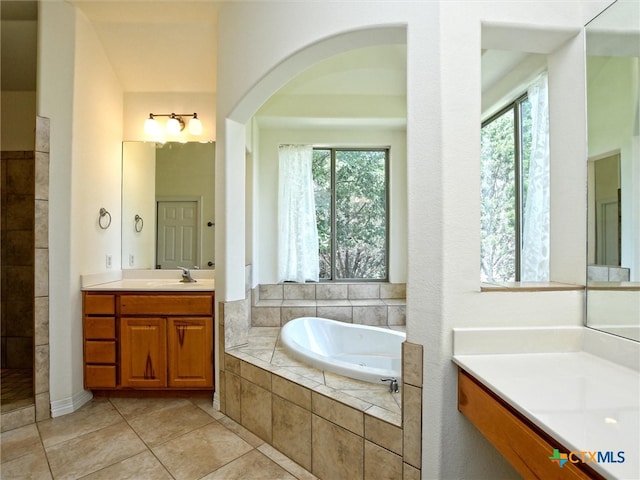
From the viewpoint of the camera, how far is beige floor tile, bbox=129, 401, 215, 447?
1.87 metres

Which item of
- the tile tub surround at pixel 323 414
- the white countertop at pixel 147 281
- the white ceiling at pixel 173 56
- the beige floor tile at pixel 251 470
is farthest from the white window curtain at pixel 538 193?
the white countertop at pixel 147 281

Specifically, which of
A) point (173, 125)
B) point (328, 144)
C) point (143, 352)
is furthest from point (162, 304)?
point (328, 144)

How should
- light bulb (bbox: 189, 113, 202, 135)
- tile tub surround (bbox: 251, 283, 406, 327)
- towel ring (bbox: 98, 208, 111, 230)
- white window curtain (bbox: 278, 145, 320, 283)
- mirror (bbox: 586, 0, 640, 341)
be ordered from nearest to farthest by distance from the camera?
mirror (bbox: 586, 0, 640, 341) < towel ring (bbox: 98, 208, 111, 230) < light bulb (bbox: 189, 113, 202, 135) < tile tub surround (bbox: 251, 283, 406, 327) < white window curtain (bbox: 278, 145, 320, 283)

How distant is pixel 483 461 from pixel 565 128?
1448mm

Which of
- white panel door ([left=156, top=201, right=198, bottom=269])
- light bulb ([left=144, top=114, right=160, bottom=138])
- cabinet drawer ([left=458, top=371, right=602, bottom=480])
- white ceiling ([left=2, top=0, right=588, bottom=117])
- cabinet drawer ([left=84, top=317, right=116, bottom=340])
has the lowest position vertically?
cabinet drawer ([left=84, top=317, right=116, bottom=340])

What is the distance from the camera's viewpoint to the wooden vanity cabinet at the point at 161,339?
87.1 inches

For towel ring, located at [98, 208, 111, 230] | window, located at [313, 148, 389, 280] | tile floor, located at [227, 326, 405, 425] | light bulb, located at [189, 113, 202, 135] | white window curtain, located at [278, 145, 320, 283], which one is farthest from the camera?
window, located at [313, 148, 389, 280]

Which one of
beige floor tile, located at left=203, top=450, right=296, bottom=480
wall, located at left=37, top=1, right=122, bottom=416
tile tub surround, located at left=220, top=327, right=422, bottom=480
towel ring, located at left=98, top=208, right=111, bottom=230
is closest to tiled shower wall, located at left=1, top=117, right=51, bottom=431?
wall, located at left=37, top=1, right=122, bottom=416

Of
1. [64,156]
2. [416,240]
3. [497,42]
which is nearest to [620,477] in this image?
[416,240]

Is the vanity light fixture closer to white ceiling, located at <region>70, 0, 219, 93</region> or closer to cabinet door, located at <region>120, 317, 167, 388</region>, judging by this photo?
white ceiling, located at <region>70, 0, 219, 93</region>

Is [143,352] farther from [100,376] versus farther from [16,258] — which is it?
[16,258]

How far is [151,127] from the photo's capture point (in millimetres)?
2730

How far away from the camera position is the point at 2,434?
189 cm

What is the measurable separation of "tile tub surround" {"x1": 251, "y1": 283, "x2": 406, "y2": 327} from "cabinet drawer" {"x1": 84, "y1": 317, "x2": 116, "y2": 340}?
3.70 ft
